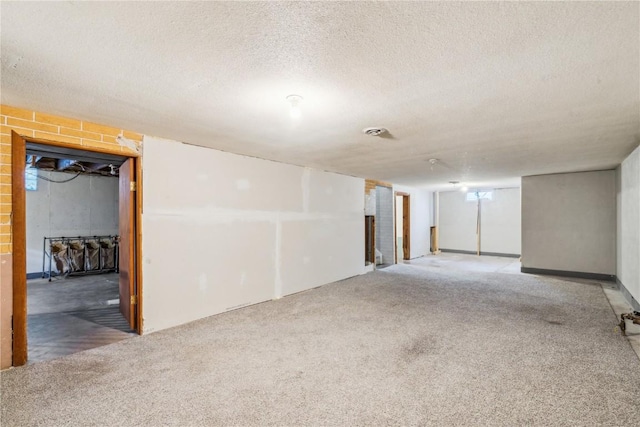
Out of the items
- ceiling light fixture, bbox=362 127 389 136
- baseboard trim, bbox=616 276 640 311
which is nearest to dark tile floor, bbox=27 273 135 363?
ceiling light fixture, bbox=362 127 389 136

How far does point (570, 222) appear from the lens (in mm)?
6215

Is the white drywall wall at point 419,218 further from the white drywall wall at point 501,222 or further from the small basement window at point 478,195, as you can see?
the white drywall wall at point 501,222

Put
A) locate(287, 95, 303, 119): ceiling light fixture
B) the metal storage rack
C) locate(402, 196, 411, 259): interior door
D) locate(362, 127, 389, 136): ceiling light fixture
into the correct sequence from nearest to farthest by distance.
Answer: locate(287, 95, 303, 119): ceiling light fixture
locate(362, 127, 389, 136): ceiling light fixture
the metal storage rack
locate(402, 196, 411, 259): interior door

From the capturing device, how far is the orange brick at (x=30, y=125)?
2473 mm

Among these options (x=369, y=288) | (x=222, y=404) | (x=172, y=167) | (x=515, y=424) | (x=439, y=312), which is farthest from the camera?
(x=369, y=288)

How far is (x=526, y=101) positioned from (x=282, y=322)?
Result: 324 centimetres

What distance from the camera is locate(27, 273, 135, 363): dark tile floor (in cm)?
293

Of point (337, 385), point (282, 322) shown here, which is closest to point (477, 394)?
point (337, 385)

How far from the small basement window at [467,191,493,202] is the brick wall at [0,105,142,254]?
977 cm

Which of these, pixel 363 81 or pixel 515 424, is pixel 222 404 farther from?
pixel 363 81

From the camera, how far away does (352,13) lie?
1.31m

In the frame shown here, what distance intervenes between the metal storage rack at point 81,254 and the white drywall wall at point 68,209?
0.18 meters

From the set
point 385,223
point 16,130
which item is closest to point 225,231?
point 16,130

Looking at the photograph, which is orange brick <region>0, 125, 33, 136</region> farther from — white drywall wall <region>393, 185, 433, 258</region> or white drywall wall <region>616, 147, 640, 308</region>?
white drywall wall <region>393, 185, 433, 258</region>
